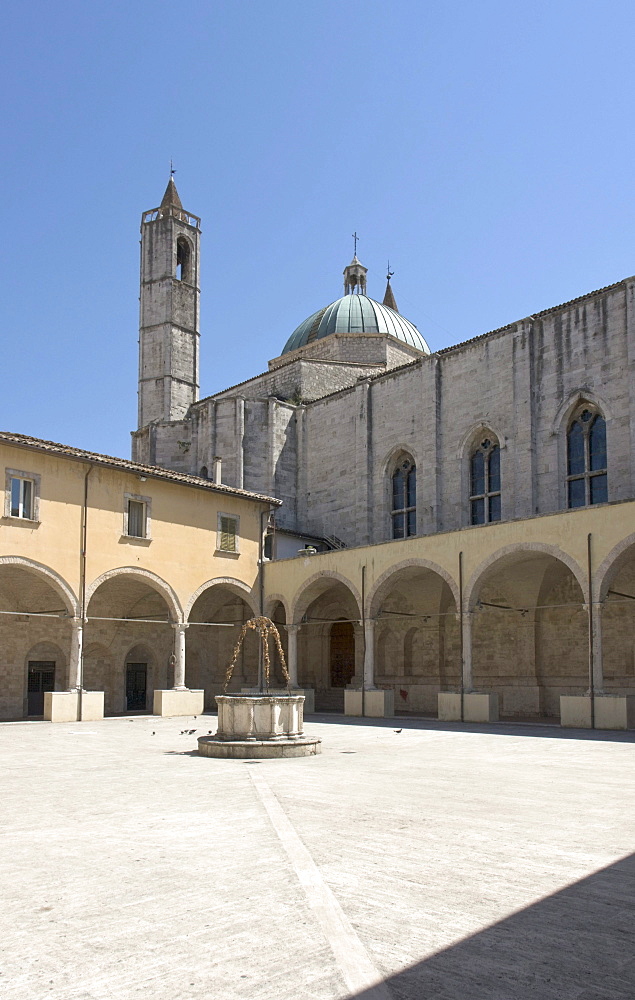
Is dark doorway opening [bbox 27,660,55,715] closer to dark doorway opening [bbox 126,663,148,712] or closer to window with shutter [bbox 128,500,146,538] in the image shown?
dark doorway opening [bbox 126,663,148,712]

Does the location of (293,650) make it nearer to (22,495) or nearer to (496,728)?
(496,728)

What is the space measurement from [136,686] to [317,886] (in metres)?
25.2

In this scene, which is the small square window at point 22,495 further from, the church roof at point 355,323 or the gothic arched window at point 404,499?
the church roof at point 355,323

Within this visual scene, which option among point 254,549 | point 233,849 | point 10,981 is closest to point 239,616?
point 254,549

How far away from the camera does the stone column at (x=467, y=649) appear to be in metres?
22.4

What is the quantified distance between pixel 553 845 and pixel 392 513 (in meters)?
24.8

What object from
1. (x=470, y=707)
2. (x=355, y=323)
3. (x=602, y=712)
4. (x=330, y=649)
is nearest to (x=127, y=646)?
(x=330, y=649)

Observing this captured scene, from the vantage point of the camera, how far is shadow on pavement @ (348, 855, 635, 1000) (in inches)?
157

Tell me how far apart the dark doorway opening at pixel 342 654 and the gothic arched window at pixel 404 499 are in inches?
155

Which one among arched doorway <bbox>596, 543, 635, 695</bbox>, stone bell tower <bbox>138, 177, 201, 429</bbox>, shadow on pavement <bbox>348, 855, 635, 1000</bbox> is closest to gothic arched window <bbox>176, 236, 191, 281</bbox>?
stone bell tower <bbox>138, 177, 201, 429</bbox>

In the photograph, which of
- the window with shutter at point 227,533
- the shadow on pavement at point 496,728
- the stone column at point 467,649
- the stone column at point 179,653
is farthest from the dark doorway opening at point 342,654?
the stone column at point 467,649

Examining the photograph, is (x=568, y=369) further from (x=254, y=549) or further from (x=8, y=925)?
(x=8, y=925)

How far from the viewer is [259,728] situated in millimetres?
13477

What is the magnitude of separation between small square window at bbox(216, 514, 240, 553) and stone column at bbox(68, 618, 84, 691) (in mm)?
5791
